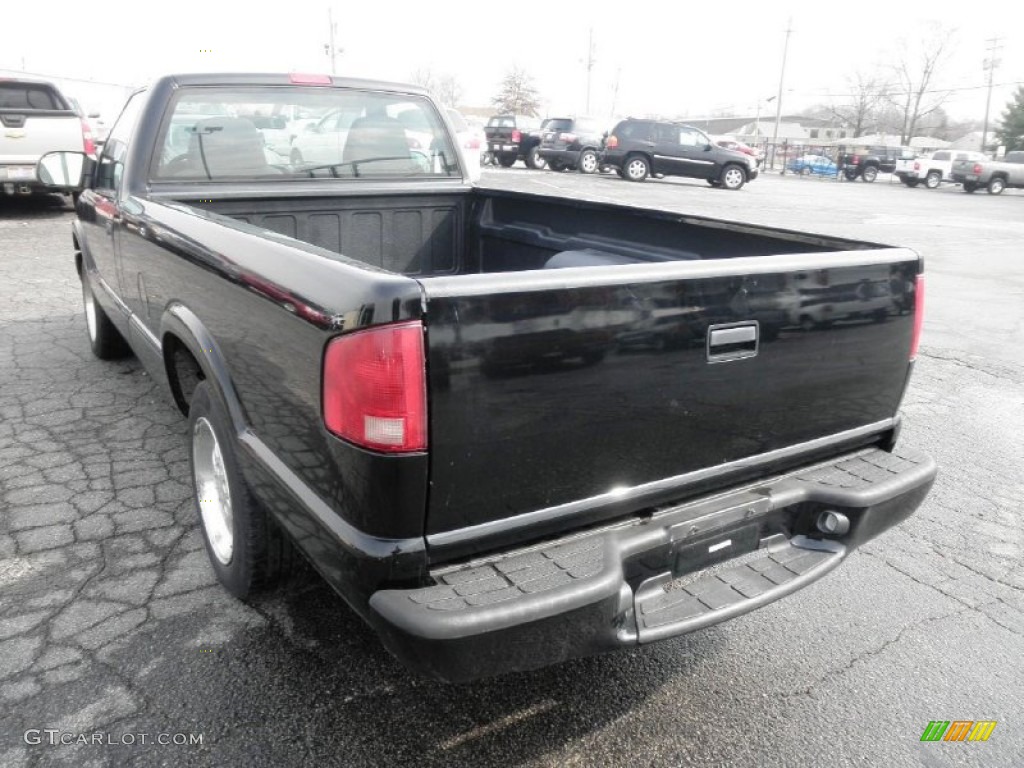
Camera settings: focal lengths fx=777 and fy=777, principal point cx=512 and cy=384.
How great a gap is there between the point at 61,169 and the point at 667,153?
71.6ft

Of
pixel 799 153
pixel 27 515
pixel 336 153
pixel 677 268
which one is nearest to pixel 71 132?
pixel 336 153

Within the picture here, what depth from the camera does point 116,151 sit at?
13.4 feet

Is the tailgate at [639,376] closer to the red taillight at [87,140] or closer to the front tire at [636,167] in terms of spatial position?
the red taillight at [87,140]

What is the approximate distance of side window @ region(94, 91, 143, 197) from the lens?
3811 millimetres

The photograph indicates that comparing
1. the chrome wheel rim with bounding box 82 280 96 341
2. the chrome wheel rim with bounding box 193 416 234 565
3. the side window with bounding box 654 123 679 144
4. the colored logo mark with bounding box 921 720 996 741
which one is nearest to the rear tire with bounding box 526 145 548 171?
the side window with bounding box 654 123 679 144

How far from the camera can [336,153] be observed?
417 centimetres

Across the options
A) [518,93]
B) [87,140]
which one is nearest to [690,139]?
[87,140]

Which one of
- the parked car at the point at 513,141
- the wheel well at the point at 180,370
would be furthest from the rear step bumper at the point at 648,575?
the parked car at the point at 513,141

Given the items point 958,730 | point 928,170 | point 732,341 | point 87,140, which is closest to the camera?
point 732,341

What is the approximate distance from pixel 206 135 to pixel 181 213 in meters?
1.04

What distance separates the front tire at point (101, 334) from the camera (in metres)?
5.03

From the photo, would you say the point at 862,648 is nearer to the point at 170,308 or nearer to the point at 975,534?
the point at 975,534

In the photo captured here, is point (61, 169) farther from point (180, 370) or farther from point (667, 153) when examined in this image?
point (667, 153)

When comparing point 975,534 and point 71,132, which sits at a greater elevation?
point 71,132
